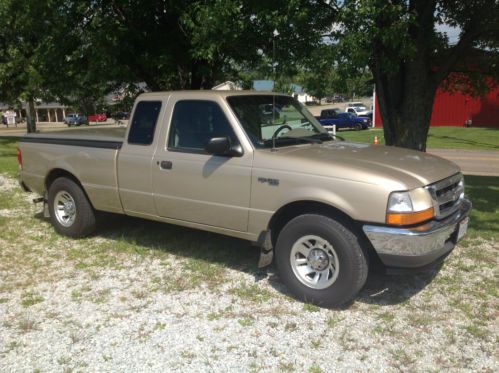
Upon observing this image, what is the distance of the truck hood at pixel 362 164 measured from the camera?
406cm

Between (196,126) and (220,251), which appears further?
(220,251)

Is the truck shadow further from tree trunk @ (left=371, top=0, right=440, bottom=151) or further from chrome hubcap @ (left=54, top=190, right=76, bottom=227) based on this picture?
tree trunk @ (left=371, top=0, right=440, bottom=151)

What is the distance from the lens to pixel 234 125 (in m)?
4.83

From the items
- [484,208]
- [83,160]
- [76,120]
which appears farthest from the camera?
[76,120]

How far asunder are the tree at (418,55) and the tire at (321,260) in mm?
3147

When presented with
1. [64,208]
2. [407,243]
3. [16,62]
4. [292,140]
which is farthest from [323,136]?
[16,62]

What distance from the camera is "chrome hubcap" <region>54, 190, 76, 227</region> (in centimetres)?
644

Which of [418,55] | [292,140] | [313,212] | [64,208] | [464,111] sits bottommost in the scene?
[64,208]

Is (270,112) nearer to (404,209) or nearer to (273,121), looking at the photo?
(273,121)

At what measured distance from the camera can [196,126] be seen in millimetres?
5172

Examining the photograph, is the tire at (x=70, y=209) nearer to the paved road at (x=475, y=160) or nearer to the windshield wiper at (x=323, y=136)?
the windshield wiper at (x=323, y=136)

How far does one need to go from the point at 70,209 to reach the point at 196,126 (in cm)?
238

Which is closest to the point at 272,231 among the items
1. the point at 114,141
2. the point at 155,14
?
the point at 114,141

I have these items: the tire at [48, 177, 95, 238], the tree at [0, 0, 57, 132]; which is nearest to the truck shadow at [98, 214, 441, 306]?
the tire at [48, 177, 95, 238]
